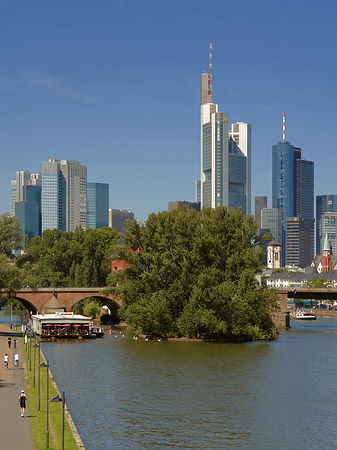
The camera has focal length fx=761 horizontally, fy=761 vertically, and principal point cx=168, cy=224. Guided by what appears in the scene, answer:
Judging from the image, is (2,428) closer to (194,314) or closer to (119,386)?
(119,386)

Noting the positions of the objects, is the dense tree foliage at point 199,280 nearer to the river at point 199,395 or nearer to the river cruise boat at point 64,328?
the river at point 199,395

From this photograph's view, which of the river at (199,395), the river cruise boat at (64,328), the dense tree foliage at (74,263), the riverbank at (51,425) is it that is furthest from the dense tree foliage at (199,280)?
the dense tree foliage at (74,263)

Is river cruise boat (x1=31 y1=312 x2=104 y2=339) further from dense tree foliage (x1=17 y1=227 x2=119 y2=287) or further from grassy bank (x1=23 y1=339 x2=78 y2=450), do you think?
dense tree foliage (x1=17 y1=227 x2=119 y2=287)

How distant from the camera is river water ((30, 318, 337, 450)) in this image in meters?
50.3

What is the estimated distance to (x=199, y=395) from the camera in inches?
2534

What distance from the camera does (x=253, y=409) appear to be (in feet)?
194

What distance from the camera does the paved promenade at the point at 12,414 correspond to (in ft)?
142

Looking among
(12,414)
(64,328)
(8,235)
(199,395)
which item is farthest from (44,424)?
(8,235)

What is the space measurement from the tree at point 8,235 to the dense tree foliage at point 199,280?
59.5ft

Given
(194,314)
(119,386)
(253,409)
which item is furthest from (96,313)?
(253,409)

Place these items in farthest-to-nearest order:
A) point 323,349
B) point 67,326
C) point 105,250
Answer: point 105,250 < point 67,326 < point 323,349

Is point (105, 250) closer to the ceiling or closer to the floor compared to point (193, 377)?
closer to the ceiling

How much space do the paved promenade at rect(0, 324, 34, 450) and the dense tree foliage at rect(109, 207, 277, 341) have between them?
109 feet

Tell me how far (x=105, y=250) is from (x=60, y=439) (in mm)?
147125
